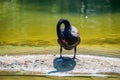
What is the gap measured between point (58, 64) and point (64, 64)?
174mm

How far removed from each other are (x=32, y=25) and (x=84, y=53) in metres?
8.36

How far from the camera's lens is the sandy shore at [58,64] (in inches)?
415

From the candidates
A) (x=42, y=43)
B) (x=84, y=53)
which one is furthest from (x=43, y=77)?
(x=42, y=43)

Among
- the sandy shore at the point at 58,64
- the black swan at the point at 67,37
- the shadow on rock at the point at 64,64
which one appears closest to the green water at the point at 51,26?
the sandy shore at the point at 58,64

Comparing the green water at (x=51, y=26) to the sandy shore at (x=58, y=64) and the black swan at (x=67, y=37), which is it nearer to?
the sandy shore at (x=58, y=64)

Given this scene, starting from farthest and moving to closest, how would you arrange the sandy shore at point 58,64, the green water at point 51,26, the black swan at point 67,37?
1. the green water at point 51,26
2. the black swan at point 67,37
3. the sandy shore at point 58,64

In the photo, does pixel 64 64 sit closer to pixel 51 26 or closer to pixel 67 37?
pixel 67 37

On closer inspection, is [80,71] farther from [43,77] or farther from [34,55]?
[34,55]

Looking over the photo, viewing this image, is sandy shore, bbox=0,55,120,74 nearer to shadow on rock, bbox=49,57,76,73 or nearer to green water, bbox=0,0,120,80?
shadow on rock, bbox=49,57,76,73

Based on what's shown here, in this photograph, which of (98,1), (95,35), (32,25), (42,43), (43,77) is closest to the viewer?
(43,77)

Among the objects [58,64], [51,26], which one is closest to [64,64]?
[58,64]

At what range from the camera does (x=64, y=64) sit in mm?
10953

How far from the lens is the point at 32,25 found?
68.1 feet

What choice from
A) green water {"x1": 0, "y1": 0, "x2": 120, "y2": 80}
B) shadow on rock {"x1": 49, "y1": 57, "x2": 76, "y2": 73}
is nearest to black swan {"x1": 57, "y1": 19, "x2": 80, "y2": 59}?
shadow on rock {"x1": 49, "y1": 57, "x2": 76, "y2": 73}
